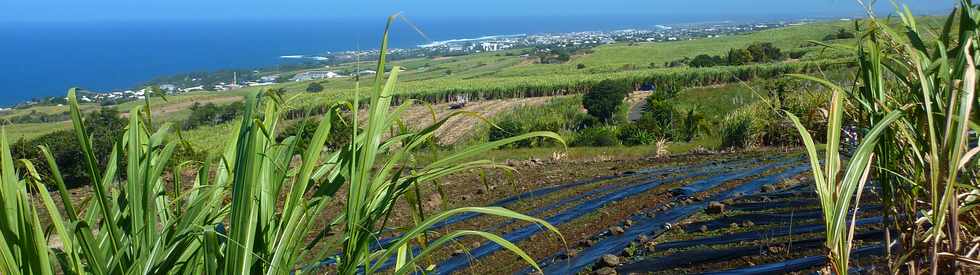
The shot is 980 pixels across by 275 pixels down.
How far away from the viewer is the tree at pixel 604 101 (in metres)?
32.0

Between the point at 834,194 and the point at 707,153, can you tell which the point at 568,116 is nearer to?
the point at 707,153

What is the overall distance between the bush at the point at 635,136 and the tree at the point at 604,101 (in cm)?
1130

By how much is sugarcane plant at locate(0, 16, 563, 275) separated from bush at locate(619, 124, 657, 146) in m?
16.6

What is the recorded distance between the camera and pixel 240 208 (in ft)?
5.42

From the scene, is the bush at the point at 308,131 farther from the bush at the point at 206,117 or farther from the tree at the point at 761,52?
the tree at the point at 761,52

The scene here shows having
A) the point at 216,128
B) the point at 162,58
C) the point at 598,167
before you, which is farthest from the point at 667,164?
the point at 162,58

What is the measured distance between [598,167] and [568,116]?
22450 mm

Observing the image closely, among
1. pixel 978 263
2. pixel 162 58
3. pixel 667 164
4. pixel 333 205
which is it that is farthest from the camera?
pixel 162 58

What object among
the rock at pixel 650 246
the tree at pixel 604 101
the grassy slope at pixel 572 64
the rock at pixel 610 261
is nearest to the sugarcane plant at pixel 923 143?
the rock at pixel 610 261

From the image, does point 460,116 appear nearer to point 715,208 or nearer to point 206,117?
point 206,117

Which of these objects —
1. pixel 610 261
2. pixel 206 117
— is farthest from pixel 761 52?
pixel 610 261

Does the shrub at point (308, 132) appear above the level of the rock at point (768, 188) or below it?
above

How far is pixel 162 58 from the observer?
10788 centimetres

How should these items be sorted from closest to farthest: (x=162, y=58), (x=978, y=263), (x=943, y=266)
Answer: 1. (x=978, y=263)
2. (x=943, y=266)
3. (x=162, y=58)
